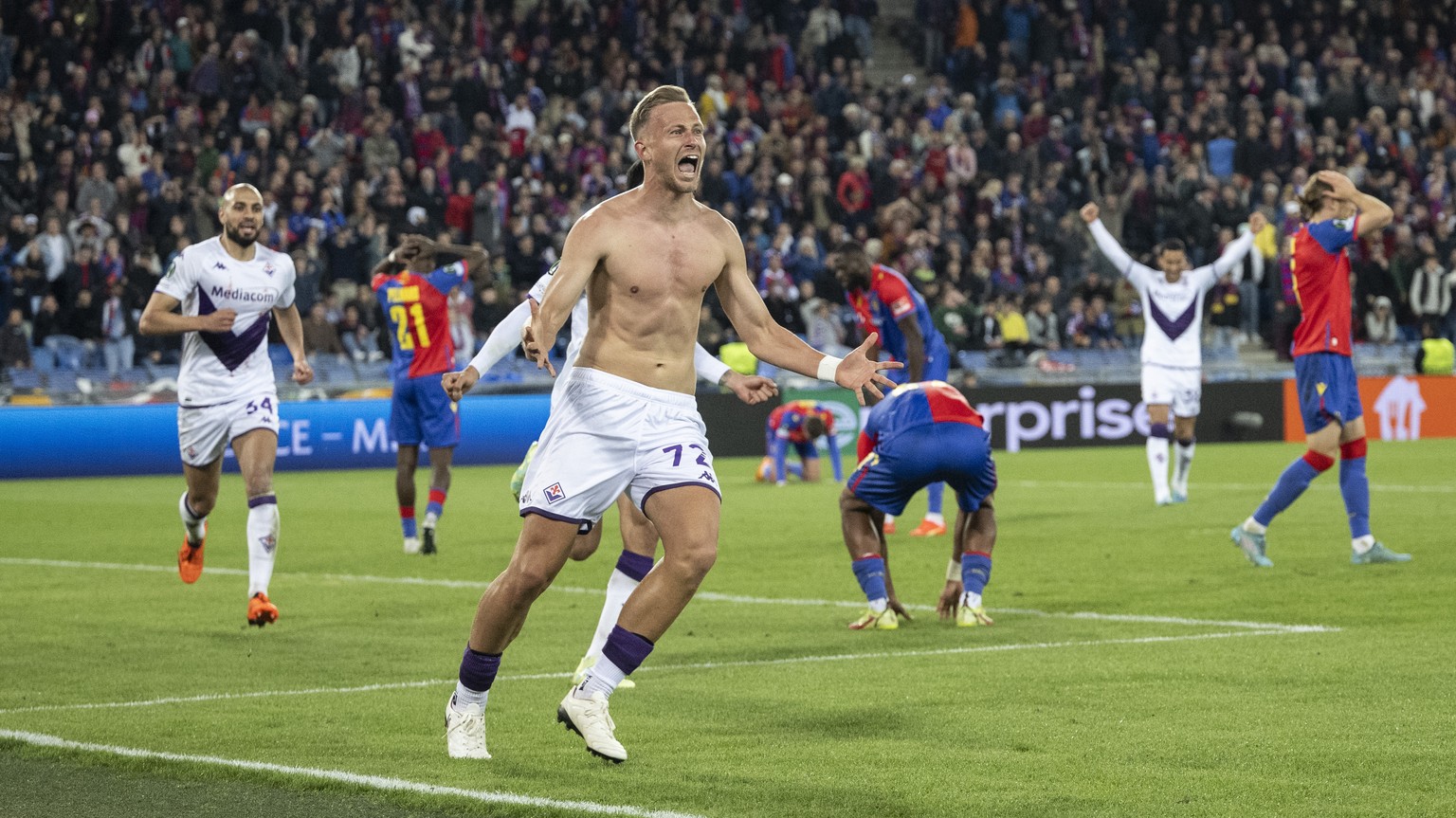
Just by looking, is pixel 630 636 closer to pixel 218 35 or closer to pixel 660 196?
pixel 660 196

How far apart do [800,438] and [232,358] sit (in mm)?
11177

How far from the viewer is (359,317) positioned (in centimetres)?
2491

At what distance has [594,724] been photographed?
243 inches

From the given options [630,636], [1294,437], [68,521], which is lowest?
[1294,437]

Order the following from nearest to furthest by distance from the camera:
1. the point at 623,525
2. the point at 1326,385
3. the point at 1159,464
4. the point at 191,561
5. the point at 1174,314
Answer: the point at 623,525 → the point at 191,561 → the point at 1326,385 → the point at 1159,464 → the point at 1174,314

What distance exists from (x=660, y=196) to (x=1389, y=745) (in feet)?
9.55

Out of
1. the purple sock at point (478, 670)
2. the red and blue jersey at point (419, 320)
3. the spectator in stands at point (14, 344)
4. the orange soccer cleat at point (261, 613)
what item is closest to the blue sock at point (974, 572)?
the orange soccer cleat at point (261, 613)

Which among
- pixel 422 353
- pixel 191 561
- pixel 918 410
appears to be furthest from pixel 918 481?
pixel 422 353

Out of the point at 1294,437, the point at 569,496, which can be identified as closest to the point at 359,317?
the point at 1294,437

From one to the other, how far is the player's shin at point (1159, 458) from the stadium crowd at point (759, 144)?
26.9ft

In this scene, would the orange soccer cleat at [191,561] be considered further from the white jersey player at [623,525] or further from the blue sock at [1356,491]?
the blue sock at [1356,491]

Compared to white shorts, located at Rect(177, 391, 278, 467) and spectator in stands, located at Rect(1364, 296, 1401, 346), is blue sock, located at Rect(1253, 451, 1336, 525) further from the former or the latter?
spectator in stands, located at Rect(1364, 296, 1401, 346)

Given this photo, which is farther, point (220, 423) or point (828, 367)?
point (220, 423)

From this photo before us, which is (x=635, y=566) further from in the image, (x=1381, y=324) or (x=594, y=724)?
(x=1381, y=324)
